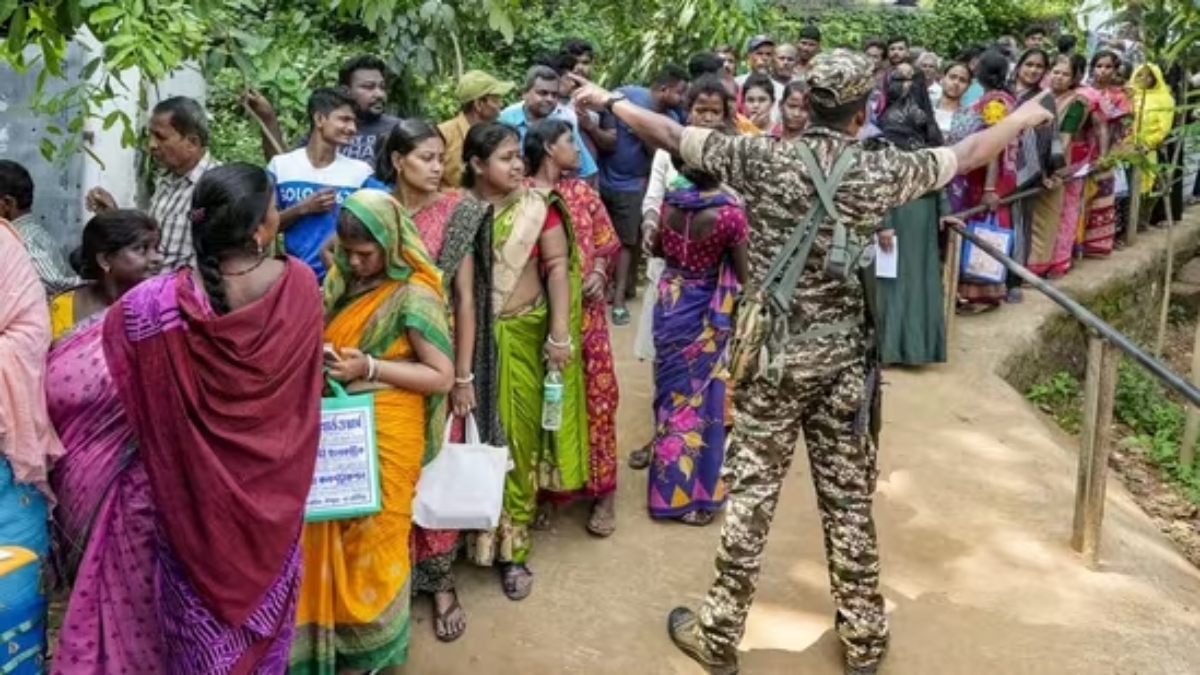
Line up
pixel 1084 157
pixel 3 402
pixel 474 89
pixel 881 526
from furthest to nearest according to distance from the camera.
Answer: pixel 1084 157, pixel 474 89, pixel 881 526, pixel 3 402

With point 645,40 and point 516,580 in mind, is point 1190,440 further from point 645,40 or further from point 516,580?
point 516,580

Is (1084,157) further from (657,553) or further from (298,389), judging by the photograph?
(298,389)

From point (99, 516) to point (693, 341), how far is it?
2352 mm

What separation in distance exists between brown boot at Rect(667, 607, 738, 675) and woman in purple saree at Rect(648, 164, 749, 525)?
A: 0.75 meters

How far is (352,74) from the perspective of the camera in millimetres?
5047

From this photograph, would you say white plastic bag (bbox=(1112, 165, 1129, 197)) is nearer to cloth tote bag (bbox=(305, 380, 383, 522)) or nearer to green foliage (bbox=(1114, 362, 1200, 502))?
green foliage (bbox=(1114, 362, 1200, 502))

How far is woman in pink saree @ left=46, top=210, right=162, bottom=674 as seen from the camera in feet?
8.54

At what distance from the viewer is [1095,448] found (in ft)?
13.4

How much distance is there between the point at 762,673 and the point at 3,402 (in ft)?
7.43

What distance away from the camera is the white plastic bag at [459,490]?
3.43 meters

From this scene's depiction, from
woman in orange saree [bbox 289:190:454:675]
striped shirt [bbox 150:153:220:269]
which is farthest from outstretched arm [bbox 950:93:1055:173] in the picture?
striped shirt [bbox 150:153:220:269]

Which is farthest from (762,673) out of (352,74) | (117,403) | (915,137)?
(915,137)

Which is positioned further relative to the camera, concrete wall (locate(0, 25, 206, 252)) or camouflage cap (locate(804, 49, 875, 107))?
concrete wall (locate(0, 25, 206, 252))

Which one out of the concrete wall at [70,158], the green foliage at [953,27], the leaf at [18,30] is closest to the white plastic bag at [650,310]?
the concrete wall at [70,158]
